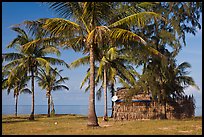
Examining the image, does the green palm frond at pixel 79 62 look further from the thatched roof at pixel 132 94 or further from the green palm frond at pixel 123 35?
the green palm frond at pixel 123 35

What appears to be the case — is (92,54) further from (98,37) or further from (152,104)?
(152,104)

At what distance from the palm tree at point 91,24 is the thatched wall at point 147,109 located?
24.7ft

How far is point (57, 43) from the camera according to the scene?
13680 millimetres

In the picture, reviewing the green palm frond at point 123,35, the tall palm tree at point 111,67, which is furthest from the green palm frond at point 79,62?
the green palm frond at point 123,35

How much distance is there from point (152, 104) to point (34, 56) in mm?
8931

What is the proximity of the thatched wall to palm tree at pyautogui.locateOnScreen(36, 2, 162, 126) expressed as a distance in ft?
24.7

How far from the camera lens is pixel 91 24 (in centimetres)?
1268

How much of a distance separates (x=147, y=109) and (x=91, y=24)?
29.7ft

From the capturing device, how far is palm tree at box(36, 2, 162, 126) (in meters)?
12.1

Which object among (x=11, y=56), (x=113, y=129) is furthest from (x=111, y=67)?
(x=113, y=129)

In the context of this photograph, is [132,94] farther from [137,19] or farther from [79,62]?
[137,19]

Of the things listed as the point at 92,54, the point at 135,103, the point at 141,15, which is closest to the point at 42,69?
the point at 135,103

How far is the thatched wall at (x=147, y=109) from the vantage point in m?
19.6

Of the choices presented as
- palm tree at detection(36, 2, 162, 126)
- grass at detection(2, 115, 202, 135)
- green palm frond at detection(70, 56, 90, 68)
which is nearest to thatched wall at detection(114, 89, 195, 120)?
green palm frond at detection(70, 56, 90, 68)
